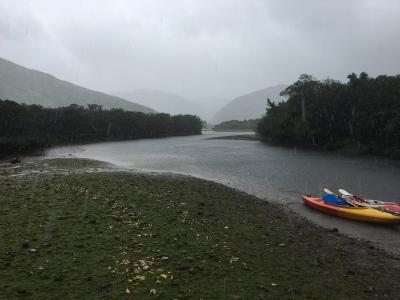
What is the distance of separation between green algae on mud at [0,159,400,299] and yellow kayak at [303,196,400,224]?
5.08 m

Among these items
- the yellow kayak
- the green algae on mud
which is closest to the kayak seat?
the yellow kayak

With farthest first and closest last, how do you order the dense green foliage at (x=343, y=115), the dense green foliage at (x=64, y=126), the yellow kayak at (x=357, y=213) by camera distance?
1. the dense green foliage at (x=64, y=126)
2. the dense green foliage at (x=343, y=115)
3. the yellow kayak at (x=357, y=213)

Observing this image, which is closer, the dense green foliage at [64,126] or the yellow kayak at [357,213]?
the yellow kayak at [357,213]

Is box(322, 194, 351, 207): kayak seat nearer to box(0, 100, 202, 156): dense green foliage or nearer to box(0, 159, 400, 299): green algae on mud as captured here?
box(0, 159, 400, 299): green algae on mud

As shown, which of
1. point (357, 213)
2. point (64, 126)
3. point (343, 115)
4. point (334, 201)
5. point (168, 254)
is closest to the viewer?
point (168, 254)

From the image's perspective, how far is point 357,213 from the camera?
2425cm

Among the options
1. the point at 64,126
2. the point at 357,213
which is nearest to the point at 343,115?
the point at 357,213

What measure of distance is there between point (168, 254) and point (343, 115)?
90029 millimetres

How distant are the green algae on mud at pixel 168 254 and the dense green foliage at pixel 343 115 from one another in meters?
62.6

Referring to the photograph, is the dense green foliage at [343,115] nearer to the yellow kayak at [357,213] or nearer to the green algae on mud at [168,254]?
the yellow kayak at [357,213]

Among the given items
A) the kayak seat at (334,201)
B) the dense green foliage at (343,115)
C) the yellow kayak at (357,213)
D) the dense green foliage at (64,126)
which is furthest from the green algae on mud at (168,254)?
the dense green foliage at (64,126)

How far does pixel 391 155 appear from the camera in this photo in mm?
69188

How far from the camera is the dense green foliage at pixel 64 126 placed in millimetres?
98812

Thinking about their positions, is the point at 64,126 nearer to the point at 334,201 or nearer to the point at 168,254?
the point at 334,201
